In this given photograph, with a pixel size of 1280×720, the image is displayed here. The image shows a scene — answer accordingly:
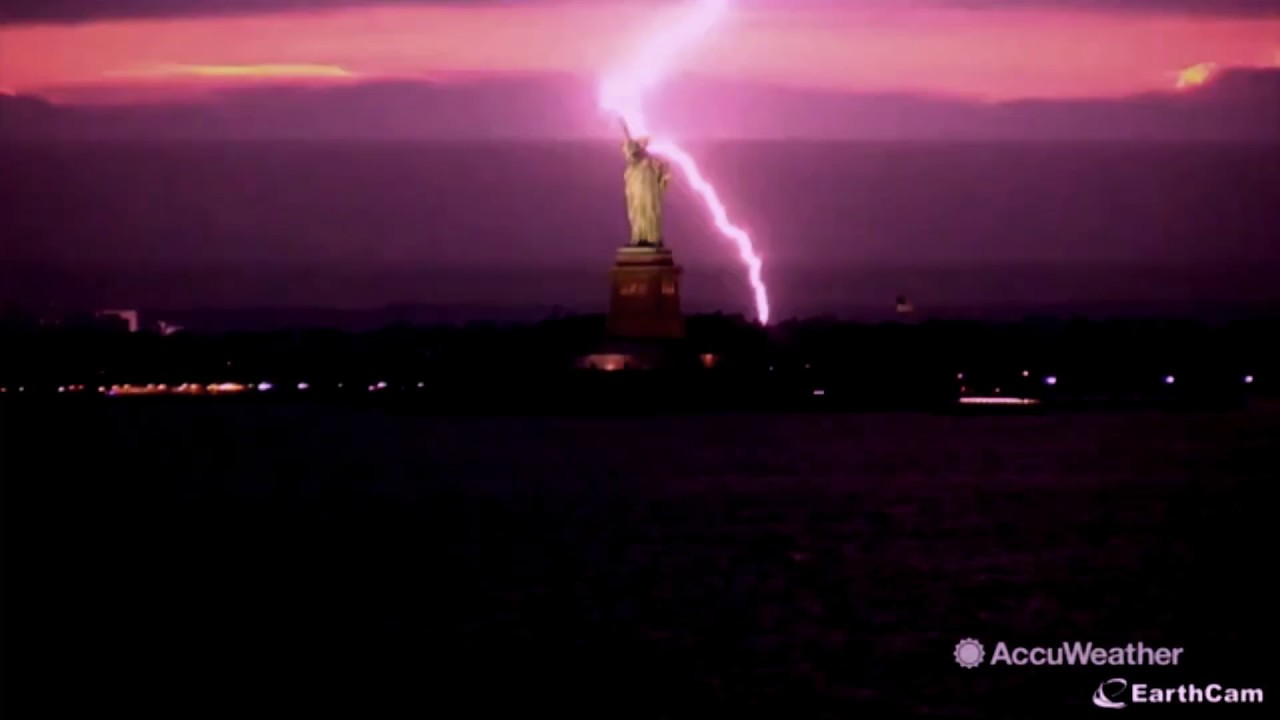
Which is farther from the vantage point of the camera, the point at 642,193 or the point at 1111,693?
the point at 642,193

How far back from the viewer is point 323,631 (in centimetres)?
3769

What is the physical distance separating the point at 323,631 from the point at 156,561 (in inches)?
354

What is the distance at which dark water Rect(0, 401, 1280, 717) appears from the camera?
1316 inches

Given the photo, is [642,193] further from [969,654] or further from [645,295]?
[969,654]

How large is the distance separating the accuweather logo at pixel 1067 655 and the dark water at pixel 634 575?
23cm

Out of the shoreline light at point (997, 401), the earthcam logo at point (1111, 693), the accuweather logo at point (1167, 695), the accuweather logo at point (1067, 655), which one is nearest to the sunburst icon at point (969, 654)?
the accuweather logo at point (1067, 655)

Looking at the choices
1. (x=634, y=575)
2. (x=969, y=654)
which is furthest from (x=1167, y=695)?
(x=634, y=575)

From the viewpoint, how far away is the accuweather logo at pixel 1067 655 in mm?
34094

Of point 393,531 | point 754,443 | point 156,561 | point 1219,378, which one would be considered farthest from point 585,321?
point 156,561

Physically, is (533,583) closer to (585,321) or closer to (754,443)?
(754,443)

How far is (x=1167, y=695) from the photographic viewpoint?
102ft

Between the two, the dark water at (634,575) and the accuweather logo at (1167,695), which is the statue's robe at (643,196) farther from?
the accuweather logo at (1167,695)

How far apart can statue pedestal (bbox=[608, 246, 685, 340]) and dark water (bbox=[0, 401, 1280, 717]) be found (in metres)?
2.94

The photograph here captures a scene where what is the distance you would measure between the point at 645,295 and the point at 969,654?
39.5m
